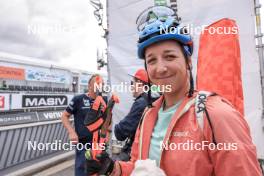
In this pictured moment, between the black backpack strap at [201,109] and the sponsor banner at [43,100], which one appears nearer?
the black backpack strap at [201,109]

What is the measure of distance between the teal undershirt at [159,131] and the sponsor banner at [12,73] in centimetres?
575

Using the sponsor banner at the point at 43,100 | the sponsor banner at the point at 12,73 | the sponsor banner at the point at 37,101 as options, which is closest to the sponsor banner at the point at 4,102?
the sponsor banner at the point at 37,101

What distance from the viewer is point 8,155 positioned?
5.53 metres

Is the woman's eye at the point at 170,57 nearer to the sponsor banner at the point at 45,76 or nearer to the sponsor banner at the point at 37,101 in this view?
the sponsor banner at the point at 37,101

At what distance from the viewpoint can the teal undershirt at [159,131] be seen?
126 cm

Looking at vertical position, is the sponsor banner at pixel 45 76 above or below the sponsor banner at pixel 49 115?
above

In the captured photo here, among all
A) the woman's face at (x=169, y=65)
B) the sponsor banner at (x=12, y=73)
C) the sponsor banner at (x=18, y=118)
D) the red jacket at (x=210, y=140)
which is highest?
the sponsor banner at (x=12, y=73)

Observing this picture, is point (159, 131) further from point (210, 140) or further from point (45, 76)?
point (45, 76)

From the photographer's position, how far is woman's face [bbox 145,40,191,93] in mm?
1262

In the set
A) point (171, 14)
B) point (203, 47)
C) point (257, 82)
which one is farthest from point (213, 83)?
point (257, 82)

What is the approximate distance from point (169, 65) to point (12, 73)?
6002 mm

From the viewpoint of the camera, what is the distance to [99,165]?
1323mm

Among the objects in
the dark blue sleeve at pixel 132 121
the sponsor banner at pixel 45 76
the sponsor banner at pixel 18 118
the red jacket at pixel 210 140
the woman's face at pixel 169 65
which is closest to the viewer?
the red jacket at pixel 210 140

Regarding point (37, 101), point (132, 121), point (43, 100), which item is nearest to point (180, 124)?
point (132, 121)
